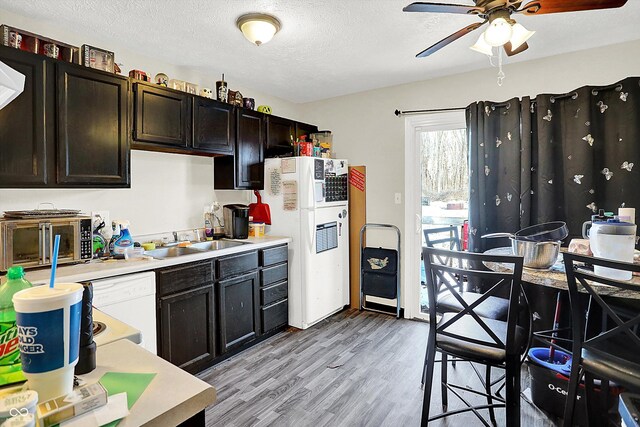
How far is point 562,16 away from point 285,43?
6.13ft

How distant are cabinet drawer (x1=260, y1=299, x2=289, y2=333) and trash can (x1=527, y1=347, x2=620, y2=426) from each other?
2.03m

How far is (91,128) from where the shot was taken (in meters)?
2.26

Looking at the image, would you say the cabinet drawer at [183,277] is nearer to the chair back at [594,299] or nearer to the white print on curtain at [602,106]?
the chair back at [594,299]

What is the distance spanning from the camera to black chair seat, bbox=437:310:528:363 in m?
1.61

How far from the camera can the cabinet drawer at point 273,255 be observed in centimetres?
310

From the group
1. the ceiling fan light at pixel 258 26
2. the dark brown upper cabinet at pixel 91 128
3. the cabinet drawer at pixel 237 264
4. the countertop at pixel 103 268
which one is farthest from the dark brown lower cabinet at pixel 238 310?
the ceiling fan light at pixel 258 26

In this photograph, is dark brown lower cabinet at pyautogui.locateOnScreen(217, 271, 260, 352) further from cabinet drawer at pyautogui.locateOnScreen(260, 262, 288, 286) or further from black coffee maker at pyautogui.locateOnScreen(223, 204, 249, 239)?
black coffee maker at pyautogui.locateOnScreen(223, 204, 249, 239)

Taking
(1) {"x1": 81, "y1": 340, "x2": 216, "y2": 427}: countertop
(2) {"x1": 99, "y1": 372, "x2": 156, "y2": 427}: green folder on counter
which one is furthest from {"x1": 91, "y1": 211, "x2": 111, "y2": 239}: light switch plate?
(2) {"x1": 99, "y1": 372, "x2": 156, "y2": 427}: green folder on counter

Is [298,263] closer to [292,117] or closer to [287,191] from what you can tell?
[287,191]

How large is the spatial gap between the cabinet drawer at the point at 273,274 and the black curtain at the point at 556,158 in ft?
5.75

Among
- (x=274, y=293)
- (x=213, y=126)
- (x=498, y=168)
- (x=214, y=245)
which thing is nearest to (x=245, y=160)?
(x=213, y=126)

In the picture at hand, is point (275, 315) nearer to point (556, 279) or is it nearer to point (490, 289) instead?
point (490, 289)

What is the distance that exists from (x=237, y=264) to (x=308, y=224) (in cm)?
80

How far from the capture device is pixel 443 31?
7.93 feet
